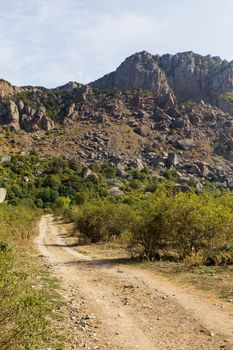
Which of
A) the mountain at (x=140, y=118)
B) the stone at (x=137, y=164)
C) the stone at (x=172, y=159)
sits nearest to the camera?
the stone at (x=137, y=164)

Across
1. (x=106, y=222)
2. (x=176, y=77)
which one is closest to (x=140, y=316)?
(x=106, y=222)

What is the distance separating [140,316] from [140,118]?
139 m

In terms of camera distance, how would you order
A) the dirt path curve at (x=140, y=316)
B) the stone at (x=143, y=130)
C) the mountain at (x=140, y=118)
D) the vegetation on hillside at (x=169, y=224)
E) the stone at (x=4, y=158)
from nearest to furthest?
the dirt path curve at (x=140, y=316) < the vegetation on hillside at (x=169, y=224) < the stone at (x=4, y=158) < the mountain at (x=140, y=118) < the stone at (x=143, y=130)

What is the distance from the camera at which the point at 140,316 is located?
11953 millimetres

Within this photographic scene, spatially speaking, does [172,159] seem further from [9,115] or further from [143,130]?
[9,115]

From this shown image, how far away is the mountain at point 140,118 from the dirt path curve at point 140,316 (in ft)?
322

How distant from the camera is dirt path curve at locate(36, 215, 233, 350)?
380 inches

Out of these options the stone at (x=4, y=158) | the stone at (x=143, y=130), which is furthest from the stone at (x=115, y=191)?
the stone at (x=143, y=130)

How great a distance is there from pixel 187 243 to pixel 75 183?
8587cm

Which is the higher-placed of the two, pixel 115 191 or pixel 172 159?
pixel 172 159

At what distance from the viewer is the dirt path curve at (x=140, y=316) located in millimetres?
9664

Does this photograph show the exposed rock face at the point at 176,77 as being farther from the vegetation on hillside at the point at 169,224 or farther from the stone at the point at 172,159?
the vegetation on hillside at the point at 169,224

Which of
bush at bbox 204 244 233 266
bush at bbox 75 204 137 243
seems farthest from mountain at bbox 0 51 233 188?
bush at bbox 204 244 233 266

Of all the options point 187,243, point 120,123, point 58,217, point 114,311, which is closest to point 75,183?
point 58,217
